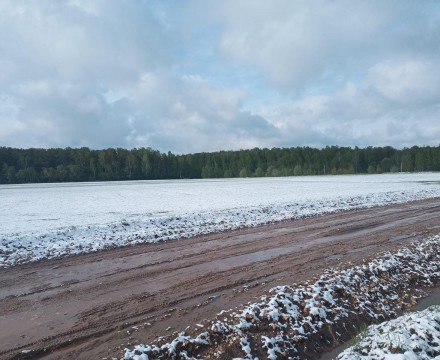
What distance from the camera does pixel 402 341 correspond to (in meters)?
5.44

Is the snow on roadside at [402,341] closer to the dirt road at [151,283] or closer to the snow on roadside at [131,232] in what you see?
the dirt road at [151,283]

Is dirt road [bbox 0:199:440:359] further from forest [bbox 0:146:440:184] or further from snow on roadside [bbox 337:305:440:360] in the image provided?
forest [bbox 0:146:440:184]

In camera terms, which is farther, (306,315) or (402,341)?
(306,315)

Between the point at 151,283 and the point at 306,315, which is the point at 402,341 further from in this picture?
the point at 151,283

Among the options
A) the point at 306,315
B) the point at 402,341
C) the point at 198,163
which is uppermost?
the point at 198,163

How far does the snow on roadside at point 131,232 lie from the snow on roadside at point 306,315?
7904 mm

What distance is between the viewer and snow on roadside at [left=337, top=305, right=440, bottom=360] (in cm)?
525

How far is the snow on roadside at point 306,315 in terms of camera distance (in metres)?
5.60

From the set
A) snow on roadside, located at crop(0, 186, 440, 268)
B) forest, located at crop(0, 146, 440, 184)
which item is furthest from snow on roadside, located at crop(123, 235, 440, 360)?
forest, located at crop(0, 146, 440, 184)

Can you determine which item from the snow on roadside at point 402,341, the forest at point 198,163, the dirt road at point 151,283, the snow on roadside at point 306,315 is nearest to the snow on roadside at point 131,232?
the dirt road at point 151,283

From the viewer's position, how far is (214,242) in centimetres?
1336

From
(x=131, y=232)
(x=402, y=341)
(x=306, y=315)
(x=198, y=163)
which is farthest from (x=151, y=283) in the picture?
(x=198, y=163)

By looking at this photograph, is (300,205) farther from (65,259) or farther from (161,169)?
(161,169)

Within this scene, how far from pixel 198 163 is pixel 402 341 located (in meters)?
138
